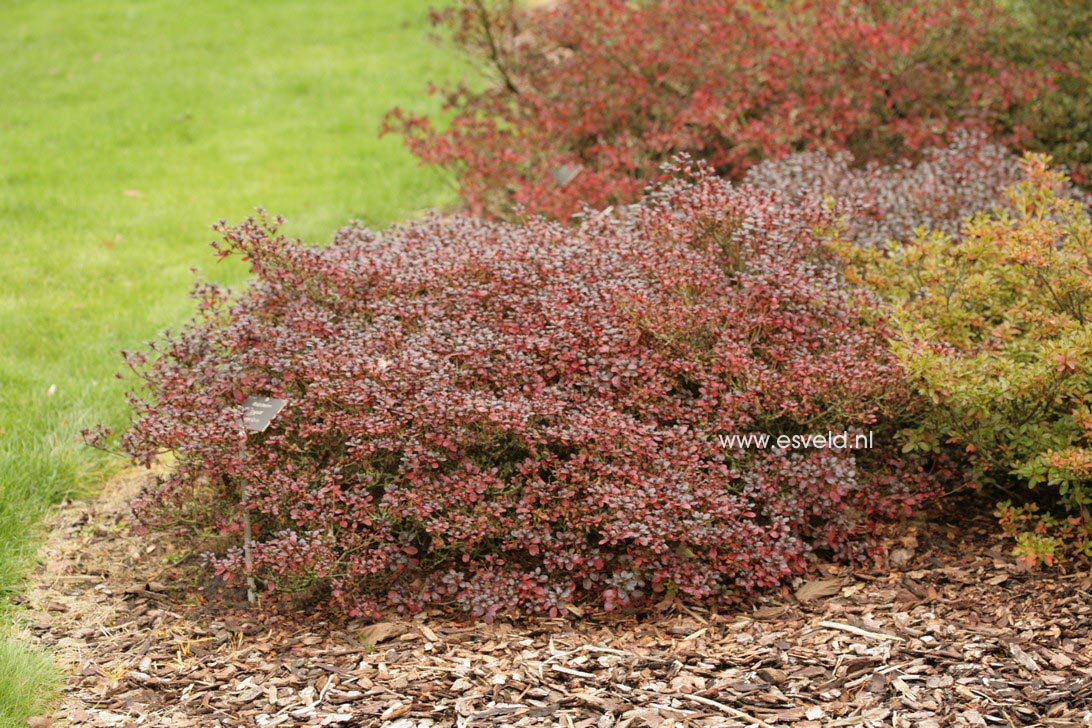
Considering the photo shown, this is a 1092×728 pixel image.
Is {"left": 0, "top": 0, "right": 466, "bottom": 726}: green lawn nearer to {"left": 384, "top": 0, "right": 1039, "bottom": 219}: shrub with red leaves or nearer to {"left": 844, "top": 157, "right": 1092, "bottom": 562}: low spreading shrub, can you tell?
{"left": 384, "top": 0, "right": 1039, "bottom": 219}: shrub with red leaves

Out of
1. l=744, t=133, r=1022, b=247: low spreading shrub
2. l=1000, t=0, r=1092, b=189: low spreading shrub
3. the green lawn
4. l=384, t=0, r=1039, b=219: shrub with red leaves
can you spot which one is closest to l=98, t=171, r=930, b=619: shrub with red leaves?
the green lawn

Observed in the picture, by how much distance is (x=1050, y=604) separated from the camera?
3.45 metres

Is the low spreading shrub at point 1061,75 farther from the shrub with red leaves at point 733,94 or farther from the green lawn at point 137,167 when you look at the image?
the green lawn at point 137,167

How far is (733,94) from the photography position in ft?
21.4

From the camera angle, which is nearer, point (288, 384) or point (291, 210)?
point (288, 384)

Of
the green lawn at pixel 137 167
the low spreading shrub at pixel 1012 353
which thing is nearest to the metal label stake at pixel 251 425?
the green lawn at pixel 137 167

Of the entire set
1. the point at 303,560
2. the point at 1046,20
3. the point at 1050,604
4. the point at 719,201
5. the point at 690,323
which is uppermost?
the point at 1046,20

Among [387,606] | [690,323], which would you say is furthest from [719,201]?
[387,606]

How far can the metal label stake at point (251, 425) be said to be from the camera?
363 cm

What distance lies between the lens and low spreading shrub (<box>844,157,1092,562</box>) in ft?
11.8

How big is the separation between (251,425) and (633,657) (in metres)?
1.48

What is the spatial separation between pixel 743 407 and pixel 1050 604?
3.81 ft

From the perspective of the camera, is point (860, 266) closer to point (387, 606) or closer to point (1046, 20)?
point (387, 606)

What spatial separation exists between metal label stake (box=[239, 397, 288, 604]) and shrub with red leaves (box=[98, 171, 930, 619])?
35mm
